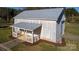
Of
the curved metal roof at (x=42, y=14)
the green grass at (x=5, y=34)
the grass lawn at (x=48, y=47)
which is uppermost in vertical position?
the curved metal roof at (x=42, y=14)

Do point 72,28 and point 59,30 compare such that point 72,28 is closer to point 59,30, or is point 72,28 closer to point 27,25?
point 59,30

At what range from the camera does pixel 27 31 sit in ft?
9.56

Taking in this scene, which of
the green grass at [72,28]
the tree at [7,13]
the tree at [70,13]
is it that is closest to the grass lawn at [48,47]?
the green grass at [72,28]

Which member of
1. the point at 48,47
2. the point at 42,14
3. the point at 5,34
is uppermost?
the point at 42,14

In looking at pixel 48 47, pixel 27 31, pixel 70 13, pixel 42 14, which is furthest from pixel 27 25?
pixel 70 13

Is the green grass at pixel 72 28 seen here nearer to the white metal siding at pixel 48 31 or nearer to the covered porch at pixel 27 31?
the white metal siding at pixel 48 31

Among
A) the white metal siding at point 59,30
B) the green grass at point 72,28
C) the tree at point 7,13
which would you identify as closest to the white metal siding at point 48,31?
the white metal siding at point 59,30

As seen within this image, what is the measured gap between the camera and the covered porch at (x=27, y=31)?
9.53ft

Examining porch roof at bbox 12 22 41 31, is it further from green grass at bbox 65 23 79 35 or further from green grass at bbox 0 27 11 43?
green grass at bbox 65 23 79 35

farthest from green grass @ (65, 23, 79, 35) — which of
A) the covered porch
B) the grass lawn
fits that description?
the covered porch

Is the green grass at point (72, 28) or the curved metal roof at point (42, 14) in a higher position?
the curved metal roof at point (42, 14)

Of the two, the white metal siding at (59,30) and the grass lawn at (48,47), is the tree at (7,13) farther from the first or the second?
the white metal siding at (59,30)
